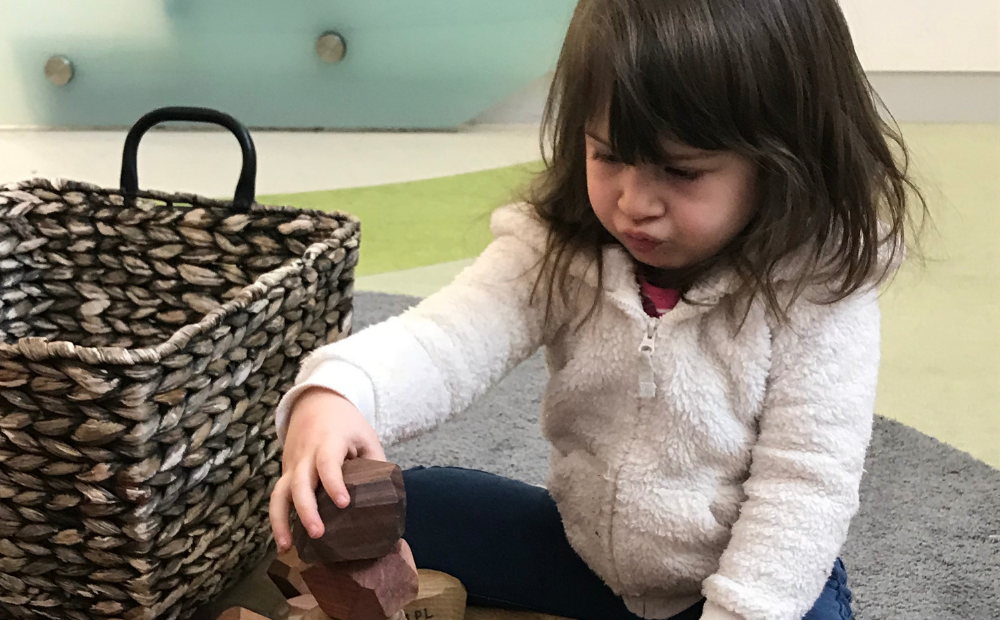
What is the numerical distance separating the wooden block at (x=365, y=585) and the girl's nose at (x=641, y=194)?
23 centimetres

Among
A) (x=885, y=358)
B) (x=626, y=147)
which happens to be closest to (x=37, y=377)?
(x=626, y=147)

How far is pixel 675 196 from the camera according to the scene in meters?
0.52

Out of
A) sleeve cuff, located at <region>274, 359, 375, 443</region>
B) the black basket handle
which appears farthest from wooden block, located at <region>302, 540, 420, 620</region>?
the black basket handle

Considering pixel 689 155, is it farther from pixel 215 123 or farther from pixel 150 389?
pixel 215 123

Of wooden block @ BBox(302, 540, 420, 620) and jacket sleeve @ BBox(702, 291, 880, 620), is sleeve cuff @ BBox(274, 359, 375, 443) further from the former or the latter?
jacket sleeve @ BBox(702, 291, 880, 620)

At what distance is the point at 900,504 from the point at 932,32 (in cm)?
154

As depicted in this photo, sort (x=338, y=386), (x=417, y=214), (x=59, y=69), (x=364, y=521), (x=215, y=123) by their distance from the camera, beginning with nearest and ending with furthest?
(x=364, y=521) < (x=338, y=386) < (x=215, y=123) < (x=417, y=214) < (x=59, y=69)

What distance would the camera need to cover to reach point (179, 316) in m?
0.87

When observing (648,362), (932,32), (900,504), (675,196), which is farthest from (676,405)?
(932,32)

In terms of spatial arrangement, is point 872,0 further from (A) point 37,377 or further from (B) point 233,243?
(A) point 37,377

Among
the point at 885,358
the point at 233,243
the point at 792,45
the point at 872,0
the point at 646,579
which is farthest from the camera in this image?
the point at 872,0

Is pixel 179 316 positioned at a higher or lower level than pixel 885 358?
higher

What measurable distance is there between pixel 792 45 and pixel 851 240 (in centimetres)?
13

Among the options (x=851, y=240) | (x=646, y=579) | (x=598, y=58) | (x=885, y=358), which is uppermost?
(x=598, y=58)
